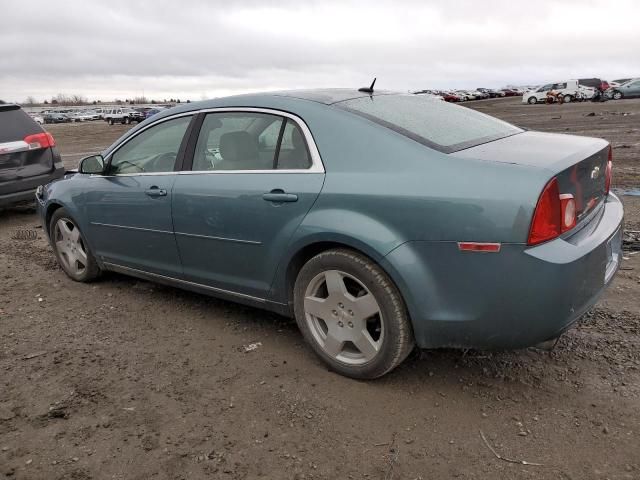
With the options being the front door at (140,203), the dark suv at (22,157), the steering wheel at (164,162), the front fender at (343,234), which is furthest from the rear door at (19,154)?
the front fender at (343,234)

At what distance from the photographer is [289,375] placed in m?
3.20

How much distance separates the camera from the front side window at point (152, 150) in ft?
12.8

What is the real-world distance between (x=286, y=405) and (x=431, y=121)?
1.82m

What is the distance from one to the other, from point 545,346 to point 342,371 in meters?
1.08

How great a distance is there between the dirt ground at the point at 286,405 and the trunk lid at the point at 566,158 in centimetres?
95

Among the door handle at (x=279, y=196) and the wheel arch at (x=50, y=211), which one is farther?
the wheel arch at (x=50, y=211)

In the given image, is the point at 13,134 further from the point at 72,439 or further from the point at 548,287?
the point at 548,287

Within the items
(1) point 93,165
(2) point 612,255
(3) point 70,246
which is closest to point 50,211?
(3) point 70,246

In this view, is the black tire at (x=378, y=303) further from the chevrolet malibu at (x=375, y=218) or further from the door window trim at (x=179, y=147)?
the door window trim at (x=179, y=147)

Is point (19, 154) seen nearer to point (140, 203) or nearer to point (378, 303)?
point (140, 203)

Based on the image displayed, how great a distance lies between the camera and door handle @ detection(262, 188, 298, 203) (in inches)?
121

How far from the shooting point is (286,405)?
2893 mm

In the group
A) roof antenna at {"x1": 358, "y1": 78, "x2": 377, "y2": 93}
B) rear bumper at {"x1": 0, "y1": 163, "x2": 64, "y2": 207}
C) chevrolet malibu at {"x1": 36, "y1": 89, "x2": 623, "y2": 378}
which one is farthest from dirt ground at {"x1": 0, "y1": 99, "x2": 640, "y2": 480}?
rear bumper at {"x1": 0, "y1": 163, "x2": 64, "y2": 207}

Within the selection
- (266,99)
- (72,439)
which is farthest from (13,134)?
(72,439)
